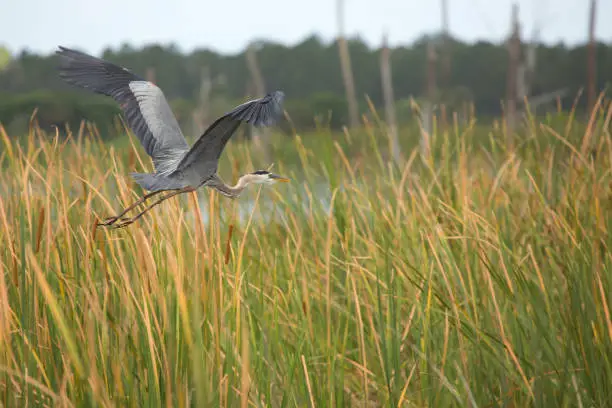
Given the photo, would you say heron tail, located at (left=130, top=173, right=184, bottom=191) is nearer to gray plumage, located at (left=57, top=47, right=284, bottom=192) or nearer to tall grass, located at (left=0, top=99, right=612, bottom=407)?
gray plumage, located at (left=57, top=47, right=284, bottom=192)

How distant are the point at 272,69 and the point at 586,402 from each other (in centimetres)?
3820

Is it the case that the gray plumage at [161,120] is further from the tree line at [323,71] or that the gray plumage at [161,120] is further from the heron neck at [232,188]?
the tree line at [323,71]

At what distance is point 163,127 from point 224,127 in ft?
1.19

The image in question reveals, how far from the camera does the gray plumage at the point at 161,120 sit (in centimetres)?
143

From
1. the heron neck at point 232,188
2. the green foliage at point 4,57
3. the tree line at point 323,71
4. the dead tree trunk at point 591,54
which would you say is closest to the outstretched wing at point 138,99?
the heron neck at point 232,188

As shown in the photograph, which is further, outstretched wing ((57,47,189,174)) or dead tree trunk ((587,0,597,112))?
dead tree trunk ((587,0,597,112))

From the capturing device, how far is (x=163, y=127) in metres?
1.72

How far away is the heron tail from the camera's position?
1.46 m

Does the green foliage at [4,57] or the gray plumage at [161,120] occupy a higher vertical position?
the green foliage at [4,57]

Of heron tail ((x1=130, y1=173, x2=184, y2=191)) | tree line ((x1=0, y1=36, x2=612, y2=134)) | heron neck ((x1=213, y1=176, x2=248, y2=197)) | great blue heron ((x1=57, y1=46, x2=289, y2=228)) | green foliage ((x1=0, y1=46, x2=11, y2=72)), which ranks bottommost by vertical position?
tree line ((x1=0, y1=36, x2=612, y2=134))

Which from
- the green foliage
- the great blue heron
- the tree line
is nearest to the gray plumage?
the great blue heron

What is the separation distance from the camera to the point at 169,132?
1706 millimetres

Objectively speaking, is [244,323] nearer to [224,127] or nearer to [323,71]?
[224,127]

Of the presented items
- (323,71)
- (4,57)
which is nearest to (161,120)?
(323,71)
